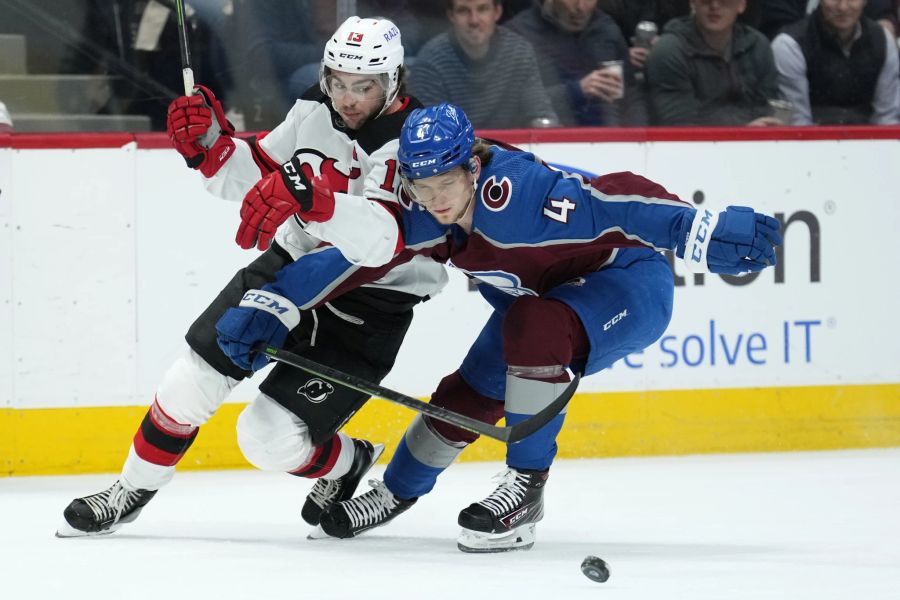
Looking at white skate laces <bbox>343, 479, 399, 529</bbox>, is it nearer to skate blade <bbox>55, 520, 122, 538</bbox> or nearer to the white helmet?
skate blade <bbox>55, 520, 122, 538</bbox>

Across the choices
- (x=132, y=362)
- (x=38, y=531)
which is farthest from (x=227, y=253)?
A: (x=38, y=531)

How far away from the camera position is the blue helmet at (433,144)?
2.65 meters

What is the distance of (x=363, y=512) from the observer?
10.3 feet

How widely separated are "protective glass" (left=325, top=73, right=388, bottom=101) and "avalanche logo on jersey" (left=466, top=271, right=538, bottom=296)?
45 centimetres

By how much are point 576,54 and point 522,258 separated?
184cm

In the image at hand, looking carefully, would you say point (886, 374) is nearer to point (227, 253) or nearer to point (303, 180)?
point (227, 253)

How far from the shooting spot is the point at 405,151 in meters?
2.68

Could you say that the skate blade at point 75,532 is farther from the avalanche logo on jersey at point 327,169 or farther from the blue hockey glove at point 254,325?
the avalanche logo on jersey at point 327,169

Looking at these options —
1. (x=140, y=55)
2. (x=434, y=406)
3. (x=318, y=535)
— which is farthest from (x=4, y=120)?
(x=434, y=406)

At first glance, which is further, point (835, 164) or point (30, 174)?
point (835, 164)

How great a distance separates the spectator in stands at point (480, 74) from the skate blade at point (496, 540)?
→ 5.70 feet

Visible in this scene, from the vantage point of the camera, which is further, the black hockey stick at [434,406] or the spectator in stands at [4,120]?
the spectator in stands at [4,120]

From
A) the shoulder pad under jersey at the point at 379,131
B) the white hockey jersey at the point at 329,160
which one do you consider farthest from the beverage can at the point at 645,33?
the shoulder pad under jersey at the point at 379,131

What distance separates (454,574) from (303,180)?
31.5 inches
